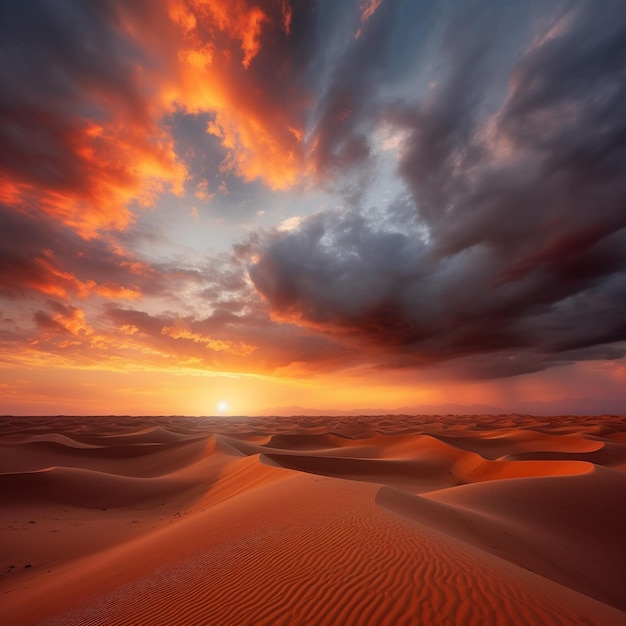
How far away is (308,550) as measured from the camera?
19.0 feet

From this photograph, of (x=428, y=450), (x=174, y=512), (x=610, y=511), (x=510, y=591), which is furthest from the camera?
(x=428, y=450)

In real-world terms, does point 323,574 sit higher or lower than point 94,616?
higher

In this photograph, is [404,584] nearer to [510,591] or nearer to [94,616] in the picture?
[510,591]

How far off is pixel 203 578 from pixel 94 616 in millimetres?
1596

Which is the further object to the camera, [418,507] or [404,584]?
[418,507]

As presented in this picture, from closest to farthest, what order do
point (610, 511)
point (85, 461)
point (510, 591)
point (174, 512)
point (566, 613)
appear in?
1. point (566, 613)
2. point (510, 591)
3. point (610, 511)
4. point (174, 512)
5. point (85, 461)

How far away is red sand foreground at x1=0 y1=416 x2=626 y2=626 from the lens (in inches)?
166

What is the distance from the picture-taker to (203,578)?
5395 mm

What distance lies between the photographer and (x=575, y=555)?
9.24 meters

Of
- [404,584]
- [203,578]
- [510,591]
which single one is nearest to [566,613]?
[510,591]

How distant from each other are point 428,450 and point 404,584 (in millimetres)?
27723

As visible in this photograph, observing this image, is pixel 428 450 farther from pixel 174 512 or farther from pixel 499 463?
pixel 174 512

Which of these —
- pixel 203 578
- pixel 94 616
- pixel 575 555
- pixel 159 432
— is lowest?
pixel 575 555

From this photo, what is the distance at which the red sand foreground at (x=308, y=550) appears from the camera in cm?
422
